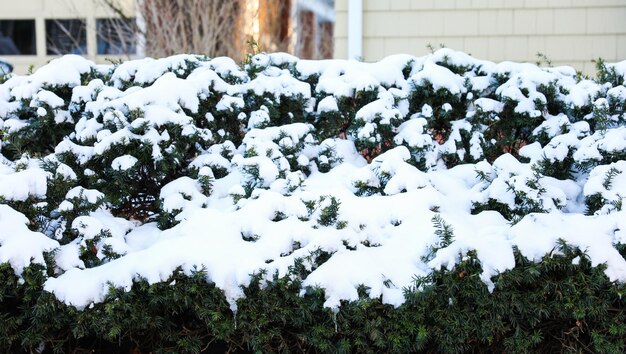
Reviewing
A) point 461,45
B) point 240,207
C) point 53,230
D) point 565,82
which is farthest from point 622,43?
point 53,230

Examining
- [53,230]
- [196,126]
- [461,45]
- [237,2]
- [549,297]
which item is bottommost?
[549,297]

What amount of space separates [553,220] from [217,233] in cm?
142

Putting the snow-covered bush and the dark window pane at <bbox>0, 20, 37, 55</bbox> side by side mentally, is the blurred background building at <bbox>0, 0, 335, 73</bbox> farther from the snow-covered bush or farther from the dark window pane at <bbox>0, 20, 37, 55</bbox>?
the snow-covered bush

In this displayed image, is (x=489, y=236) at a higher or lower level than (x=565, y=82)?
lower

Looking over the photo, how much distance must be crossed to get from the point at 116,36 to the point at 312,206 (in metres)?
7.13

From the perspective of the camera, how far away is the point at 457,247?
9.38ft

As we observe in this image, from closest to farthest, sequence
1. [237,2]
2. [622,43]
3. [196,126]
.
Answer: [196,126]
[622,43]
[237,2]

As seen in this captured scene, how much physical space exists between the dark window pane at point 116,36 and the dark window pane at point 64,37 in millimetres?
346

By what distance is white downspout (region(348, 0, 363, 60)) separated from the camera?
675cm

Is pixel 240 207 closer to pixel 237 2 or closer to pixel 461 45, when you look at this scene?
pixel 461 45

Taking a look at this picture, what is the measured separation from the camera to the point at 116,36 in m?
9.46

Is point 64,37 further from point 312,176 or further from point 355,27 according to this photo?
point 312,176

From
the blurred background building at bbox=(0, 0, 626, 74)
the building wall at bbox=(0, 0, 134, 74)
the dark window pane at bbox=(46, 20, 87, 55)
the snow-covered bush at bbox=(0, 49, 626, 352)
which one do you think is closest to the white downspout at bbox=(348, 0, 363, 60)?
the blurred background building at bbox=(0, 0, 626, 74)

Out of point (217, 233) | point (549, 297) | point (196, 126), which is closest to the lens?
point (549, 297)
